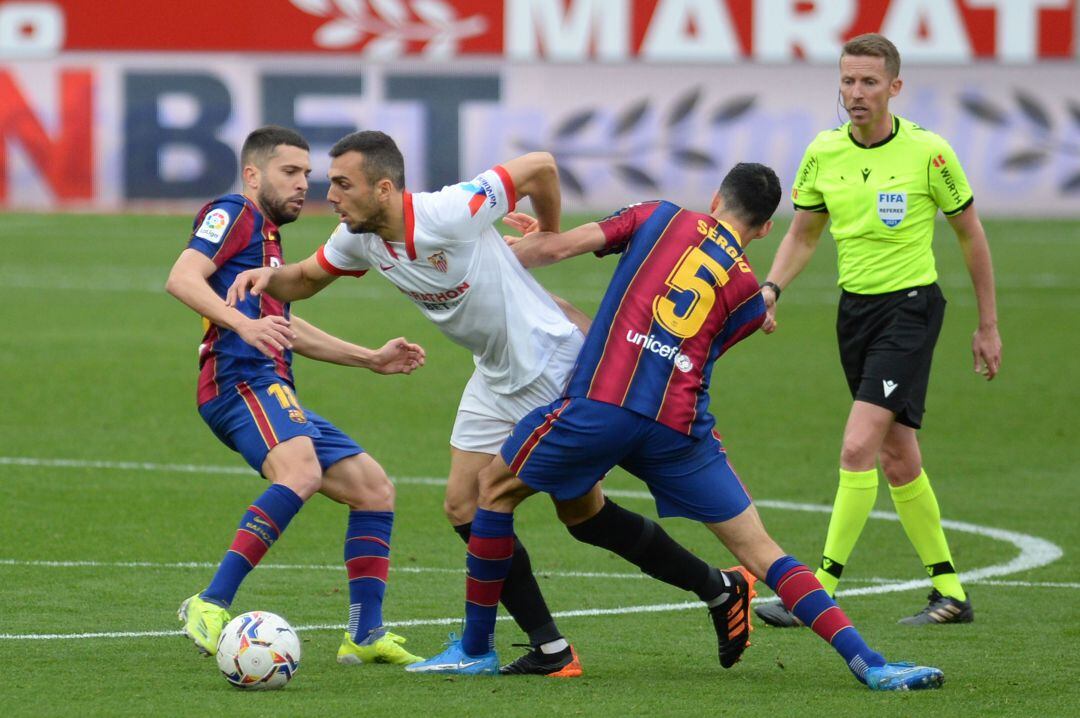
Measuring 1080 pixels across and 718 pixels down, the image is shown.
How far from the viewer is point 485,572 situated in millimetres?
6688

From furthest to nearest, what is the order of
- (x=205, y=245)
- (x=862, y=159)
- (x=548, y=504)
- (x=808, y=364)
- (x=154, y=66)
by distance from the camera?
(x=154, y=66)
(x=808, y=364)
(x=548, y=504)
(x=862, y=159)
(x=205, y=245)

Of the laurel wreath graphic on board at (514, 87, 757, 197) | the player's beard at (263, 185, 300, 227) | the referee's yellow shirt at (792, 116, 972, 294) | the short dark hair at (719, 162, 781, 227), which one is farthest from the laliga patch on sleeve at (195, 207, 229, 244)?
the laurel wreath graphic on board at (514, 87, 757, 197)

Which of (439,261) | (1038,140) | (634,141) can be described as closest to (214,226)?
(439,261)

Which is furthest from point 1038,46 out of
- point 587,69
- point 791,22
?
point 587,69

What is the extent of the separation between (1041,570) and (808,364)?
8.75m

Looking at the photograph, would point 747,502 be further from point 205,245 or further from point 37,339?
point 37,339

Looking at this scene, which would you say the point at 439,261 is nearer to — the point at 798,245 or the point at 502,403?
the point at 502,403

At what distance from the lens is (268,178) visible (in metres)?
7.43

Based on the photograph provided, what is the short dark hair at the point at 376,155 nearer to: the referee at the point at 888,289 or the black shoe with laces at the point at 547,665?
the black shoe with laces at the point at 547,665

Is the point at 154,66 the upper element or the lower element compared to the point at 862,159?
lower

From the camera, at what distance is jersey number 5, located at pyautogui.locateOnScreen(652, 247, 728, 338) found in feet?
21.3

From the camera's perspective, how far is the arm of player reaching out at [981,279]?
26.6 ft

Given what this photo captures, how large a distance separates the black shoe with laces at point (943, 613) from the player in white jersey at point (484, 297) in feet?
4.32

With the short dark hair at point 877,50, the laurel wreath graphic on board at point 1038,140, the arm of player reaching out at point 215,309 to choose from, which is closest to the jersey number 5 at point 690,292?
the arm of player reaching out at point 215,309
